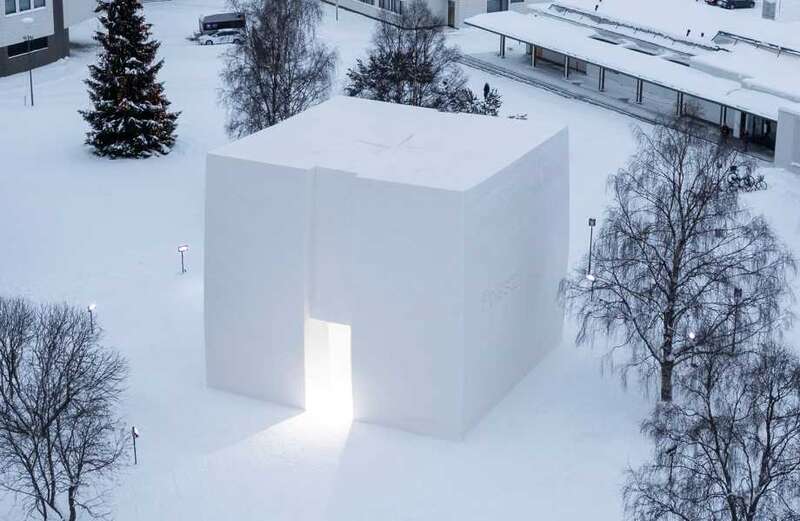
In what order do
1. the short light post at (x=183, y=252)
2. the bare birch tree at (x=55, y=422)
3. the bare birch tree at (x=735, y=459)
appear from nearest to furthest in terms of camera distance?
the bare birch tree at (x=735, y=459)
the bare birch tree at (x=55, y=422)
the short light post at (x=183, y=252)

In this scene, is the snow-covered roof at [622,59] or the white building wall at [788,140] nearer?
the white building wall at [788,140]

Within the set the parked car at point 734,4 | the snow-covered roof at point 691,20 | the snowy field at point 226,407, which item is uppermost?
the snow-covered roof at point 691,20

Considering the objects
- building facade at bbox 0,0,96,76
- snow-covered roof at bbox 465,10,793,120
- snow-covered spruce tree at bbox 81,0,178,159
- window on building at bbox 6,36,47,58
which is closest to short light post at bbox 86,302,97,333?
snow-covered spruce tree at bbox 81,0,178,159

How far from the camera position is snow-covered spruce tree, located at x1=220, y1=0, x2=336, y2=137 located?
160 ft

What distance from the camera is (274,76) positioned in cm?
4878

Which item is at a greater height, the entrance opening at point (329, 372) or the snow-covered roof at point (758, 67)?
the snow-covered roof at point (758, 67)

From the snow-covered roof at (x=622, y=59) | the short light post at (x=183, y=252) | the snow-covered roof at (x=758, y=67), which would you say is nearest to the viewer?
the short light post at (x=183, y=252)

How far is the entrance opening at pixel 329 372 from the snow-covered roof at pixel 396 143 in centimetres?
384

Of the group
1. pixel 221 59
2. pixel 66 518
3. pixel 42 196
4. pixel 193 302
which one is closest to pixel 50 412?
pixel 66 518

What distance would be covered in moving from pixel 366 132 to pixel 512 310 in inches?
216

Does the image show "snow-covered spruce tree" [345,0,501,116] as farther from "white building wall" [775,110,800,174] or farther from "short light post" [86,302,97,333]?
"short light post" [86,302,97,333]

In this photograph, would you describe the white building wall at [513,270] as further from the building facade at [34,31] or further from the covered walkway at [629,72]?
the building facade at [34,31]

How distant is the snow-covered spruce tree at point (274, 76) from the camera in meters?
48.7

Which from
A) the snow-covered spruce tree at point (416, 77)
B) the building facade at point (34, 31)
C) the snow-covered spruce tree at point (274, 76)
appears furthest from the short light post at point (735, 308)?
→ the building facade at point (34, 31)
